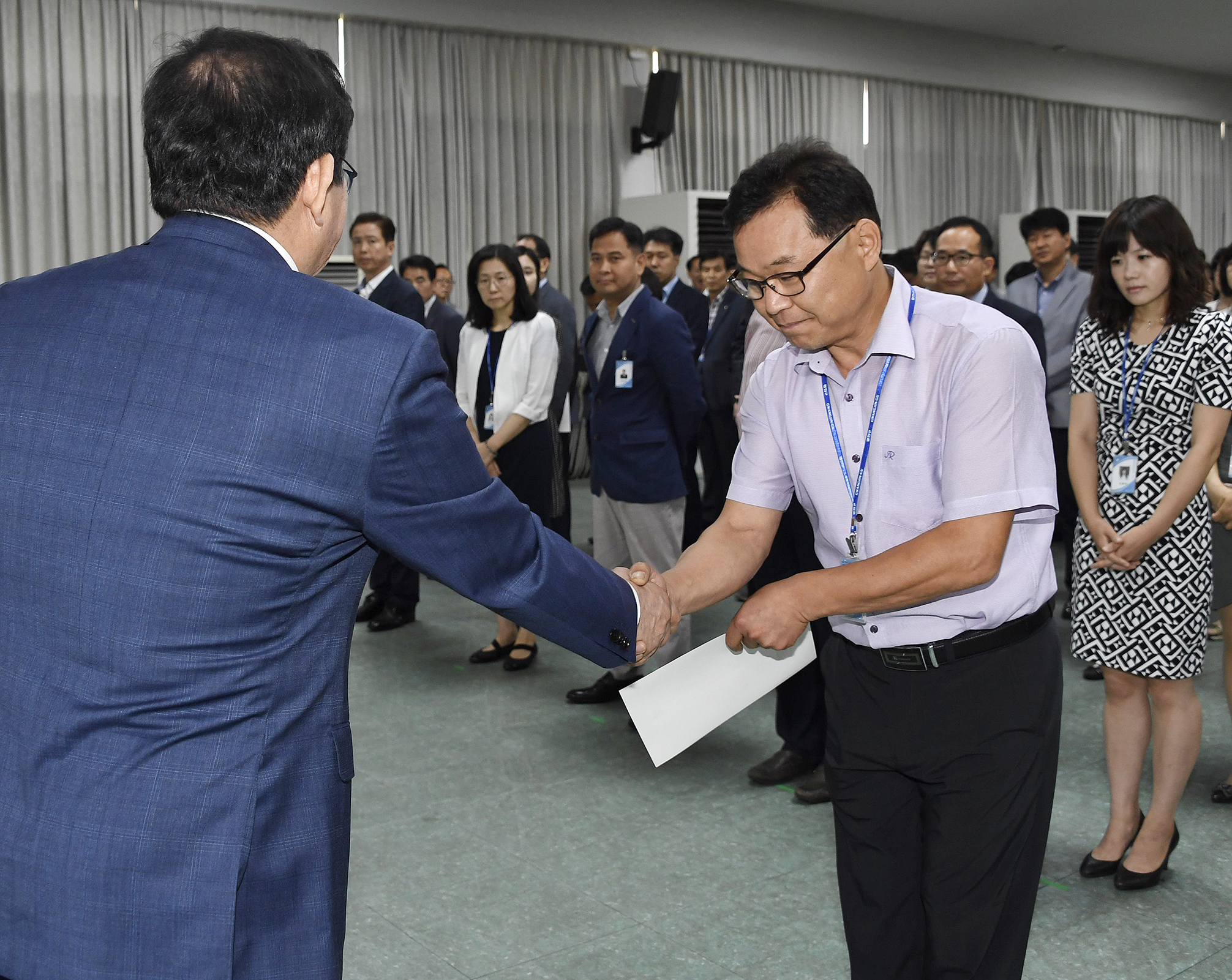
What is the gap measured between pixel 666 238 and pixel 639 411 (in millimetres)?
2460

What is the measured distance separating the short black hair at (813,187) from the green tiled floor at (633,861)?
1.50m

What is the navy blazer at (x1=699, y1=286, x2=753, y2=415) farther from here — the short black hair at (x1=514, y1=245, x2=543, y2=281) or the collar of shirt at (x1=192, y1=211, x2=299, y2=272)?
the collar of shirt at (x1=192, y1=211, x2=299, y2=272)

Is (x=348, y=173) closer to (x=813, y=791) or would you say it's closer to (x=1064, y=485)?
(x=813, y=791)

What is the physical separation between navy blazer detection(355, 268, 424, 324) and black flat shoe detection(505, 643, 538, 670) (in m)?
1.48

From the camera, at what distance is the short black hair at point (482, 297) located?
4.55 m

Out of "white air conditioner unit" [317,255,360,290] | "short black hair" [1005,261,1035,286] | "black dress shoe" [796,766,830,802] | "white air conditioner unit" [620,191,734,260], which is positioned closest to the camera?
"black dress shoe" [796,766,830,802]

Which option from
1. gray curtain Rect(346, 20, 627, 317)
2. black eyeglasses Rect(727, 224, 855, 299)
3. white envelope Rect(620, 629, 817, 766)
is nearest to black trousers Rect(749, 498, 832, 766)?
white envelope Rect(620, 629, 817, 766)

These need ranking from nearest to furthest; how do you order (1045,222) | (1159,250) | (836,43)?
(1159,250) < (1045,222) < (836,43)

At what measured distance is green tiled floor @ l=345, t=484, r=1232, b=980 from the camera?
7.87 feet

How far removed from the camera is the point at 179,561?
1.09 metres

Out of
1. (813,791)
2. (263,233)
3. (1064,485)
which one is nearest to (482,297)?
(813,791)

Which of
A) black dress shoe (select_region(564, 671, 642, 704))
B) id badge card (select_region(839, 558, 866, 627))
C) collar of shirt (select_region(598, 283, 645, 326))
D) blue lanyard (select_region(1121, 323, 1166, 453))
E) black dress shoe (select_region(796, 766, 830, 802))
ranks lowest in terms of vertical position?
black dress shoe (select_region(796, 766, 830, 802))

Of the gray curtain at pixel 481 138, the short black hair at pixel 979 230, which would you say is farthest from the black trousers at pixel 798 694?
the gray curtain at pixel 481 138

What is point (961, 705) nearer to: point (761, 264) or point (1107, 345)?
point (761, 264)
